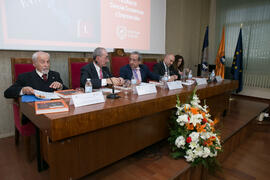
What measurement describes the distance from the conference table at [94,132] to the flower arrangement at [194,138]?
0.15m

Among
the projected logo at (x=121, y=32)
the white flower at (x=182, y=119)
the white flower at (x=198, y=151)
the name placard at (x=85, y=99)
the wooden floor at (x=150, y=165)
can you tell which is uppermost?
the projected logo at (x=121, y=32)

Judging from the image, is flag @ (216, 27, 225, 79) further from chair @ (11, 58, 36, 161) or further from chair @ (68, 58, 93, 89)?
chair @ (11, 58, 36, 161)

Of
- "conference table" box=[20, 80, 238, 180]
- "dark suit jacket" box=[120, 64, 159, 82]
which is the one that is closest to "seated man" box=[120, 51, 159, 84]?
"dark suit jacket" box=[120, 64, 159, 82]

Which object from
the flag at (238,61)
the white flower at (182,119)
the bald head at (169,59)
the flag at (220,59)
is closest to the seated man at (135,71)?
the bald head at (169,59)

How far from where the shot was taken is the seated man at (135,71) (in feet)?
7.47

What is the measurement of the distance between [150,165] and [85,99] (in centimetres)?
72

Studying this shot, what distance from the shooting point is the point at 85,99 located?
3.77ft

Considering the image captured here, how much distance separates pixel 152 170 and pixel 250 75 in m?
4.34

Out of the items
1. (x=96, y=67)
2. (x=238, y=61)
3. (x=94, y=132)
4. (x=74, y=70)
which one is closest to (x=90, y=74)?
(x=96, y=67)

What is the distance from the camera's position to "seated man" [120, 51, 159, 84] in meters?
2.28

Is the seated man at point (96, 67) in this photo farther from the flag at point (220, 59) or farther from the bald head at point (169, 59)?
the flag at point (220, 59)

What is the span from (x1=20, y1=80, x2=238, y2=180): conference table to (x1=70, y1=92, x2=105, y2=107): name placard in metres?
0.04

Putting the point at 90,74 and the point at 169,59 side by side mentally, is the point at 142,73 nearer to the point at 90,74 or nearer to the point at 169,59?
the point at 169,59

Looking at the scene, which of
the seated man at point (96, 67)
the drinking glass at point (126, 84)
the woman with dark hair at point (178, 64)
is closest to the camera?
the drinking glass at point (126, 84)
